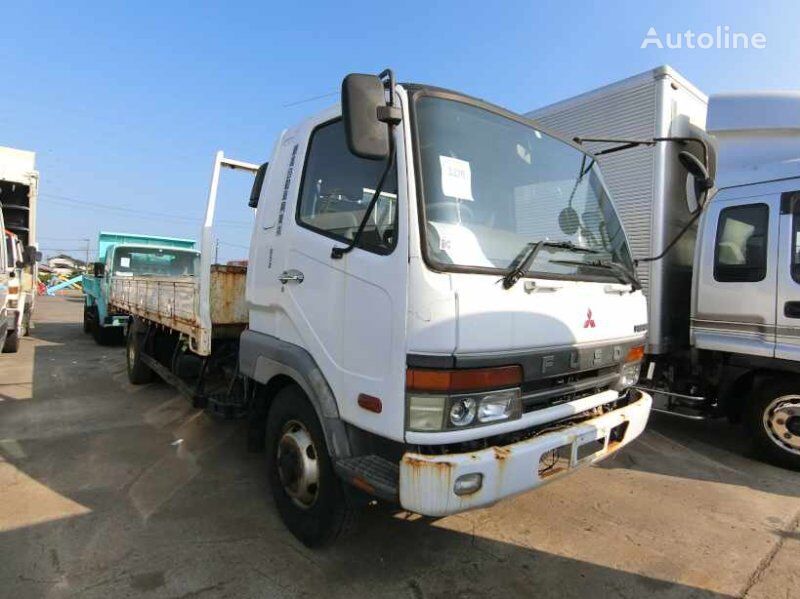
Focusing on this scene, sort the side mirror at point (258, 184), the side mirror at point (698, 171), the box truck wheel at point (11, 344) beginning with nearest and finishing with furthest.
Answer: the side mirror at point (698, 171) → the side mirror at point (258, 184) → the box truck wheel at point (11, 344)

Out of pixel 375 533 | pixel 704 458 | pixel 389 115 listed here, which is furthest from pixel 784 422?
pixel 389 115

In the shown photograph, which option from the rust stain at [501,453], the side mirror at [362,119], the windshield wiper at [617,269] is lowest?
Result: the rust stain at [501,453]

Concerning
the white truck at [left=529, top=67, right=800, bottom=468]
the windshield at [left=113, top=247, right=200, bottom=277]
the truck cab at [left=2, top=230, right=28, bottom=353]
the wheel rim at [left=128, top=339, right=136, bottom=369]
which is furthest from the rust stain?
the truck cab at [left=2, top=230, right=28, bottom=353]

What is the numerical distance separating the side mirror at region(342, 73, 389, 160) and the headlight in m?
1.06

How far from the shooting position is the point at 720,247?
4.64m

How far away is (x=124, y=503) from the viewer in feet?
11.2

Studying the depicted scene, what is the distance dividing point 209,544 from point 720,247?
15.4ft

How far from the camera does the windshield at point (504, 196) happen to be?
7.78 ft

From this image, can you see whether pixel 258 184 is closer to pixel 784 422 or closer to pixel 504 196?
pixel 504 196

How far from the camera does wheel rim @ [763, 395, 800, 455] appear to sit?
14.0 feet

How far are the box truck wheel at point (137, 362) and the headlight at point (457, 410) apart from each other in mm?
5337

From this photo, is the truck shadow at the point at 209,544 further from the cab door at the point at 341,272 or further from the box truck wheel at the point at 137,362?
the box truck wheel at the point at 137,362

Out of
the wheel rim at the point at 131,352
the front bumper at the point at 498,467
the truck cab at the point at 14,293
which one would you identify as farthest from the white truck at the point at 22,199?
the front bumper at the point at 498,467

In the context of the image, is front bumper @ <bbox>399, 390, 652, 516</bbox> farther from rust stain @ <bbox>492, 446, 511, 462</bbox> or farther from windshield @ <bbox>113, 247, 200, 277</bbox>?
windshield @ <bbox>113, 247, 200, 277</bbox>
